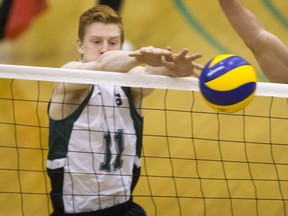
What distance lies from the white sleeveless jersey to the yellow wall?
1.32 m

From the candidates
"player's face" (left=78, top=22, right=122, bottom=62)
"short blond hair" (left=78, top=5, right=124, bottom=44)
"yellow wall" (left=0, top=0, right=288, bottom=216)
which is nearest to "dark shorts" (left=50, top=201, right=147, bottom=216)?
"player's face" (left=78, top=22, right=122, bottom=62)

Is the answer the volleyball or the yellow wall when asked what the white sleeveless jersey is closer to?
the volleyball

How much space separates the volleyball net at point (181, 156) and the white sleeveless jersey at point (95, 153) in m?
1.23

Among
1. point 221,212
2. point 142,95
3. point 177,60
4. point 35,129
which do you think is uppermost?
point 177,60

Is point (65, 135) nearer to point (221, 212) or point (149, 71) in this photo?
point (149, 71)

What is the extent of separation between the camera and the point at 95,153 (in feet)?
11.0

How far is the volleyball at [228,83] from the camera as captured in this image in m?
2.87

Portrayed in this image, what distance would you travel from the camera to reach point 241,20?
3.19 metres

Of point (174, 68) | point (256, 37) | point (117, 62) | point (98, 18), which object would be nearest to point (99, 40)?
point (98, 18)

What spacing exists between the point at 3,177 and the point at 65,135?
1502mm

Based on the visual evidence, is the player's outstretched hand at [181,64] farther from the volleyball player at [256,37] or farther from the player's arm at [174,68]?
the volleyball player at [256,37]

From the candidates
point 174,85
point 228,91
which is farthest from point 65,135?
point 228,91

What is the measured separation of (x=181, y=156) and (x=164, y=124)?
0.26 m

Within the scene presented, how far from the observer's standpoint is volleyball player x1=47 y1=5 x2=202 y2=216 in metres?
3.33
